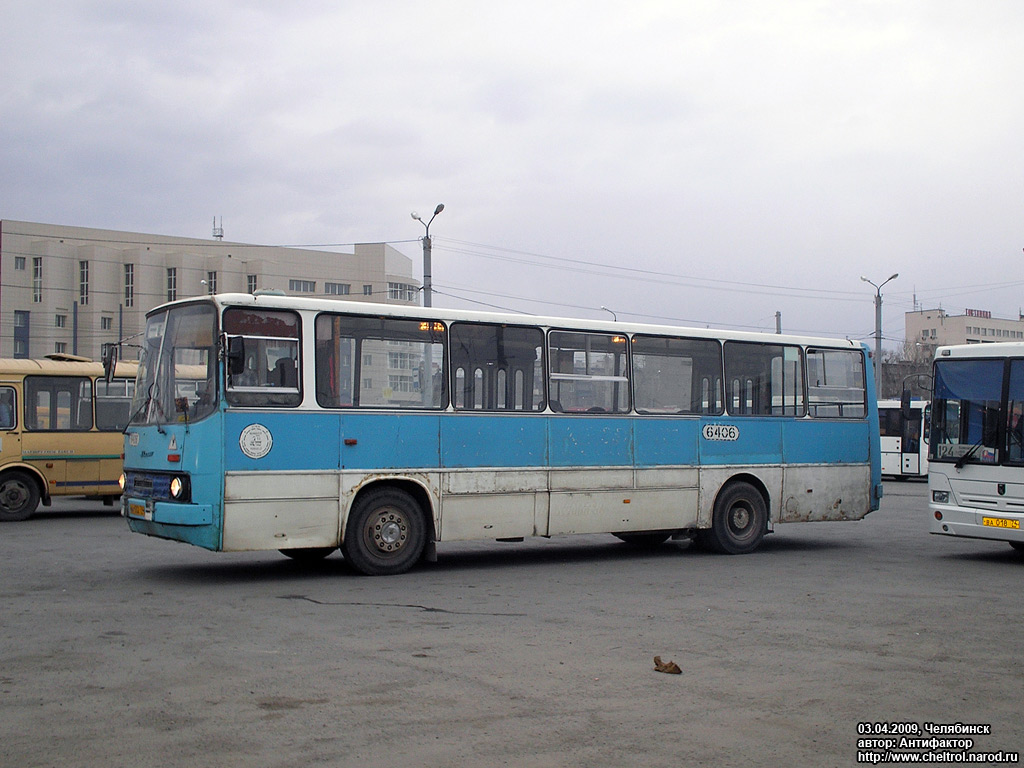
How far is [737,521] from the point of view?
15.5 meters

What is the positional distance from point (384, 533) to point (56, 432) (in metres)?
11.8

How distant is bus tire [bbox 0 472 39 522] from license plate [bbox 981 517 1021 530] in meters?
17.0

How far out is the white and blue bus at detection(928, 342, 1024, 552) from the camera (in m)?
14.3

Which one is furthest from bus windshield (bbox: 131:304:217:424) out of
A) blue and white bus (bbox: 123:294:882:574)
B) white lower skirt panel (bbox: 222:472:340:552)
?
white lower skirt panel (bbox: 222:472:340:552)

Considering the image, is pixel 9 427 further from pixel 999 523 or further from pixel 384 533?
pixel 999 523

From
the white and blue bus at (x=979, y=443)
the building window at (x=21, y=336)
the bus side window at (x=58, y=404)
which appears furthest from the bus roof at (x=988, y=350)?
the building window at (x=21, y=336)

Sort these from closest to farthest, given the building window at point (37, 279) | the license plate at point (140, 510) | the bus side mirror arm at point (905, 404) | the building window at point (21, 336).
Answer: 1. the license plate at point (140, 510)
2. the bus side mirror arm at point (905, 404)
3. the building window at point (21, 336)
4. the building window at point (37, 279)

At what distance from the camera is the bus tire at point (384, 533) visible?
12141 mm

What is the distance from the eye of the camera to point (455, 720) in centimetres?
609

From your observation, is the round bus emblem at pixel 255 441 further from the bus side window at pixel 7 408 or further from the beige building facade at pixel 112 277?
the beige building facade at pixel 112 277

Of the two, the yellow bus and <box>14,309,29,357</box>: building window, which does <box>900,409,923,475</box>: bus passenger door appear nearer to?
the yellow bus

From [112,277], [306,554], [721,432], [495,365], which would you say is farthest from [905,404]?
[112,277]

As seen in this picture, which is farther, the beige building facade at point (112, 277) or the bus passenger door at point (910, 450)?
the beige building facade at point (112, 277)

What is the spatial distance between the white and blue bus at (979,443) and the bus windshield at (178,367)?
33.7 feet
